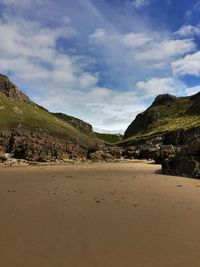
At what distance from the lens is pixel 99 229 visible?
10.0m

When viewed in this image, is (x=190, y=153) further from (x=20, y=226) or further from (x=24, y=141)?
(x=24, y=141)

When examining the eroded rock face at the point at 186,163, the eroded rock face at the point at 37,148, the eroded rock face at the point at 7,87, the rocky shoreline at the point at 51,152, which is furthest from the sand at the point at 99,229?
the eroded rock face at the point at 7,87

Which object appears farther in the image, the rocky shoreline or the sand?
the rocky shoreline

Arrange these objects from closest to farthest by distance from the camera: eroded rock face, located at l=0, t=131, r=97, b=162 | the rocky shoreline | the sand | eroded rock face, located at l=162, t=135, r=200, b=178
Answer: the sand < eroded rock face, located at l=162, t=135, r=200, b=178 < the rocky shoreline < eroded rock face, located at l=0, t=131, r=97, b=162

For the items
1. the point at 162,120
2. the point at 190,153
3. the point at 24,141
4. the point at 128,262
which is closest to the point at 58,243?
the point at 128,262

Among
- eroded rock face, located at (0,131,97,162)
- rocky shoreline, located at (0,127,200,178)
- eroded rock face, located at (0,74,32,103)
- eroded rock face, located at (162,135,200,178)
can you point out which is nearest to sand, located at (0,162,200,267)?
eroded rock face, located at (162,135,200,178)

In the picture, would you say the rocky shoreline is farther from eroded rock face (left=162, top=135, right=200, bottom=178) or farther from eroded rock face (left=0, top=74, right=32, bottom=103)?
eroded rock face (left=0, top=74, right=32, bottom=103)

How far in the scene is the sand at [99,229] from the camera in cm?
781

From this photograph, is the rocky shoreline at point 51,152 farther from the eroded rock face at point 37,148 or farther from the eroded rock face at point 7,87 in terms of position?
the eroded rock face at point 7,87

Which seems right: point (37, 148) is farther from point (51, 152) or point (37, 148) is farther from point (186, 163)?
point (186, 163)

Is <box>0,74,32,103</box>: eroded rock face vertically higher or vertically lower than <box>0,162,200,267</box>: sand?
higher

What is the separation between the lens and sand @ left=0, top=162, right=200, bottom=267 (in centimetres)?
781

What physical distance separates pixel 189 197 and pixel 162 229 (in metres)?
5.53

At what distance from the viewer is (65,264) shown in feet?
24.4
